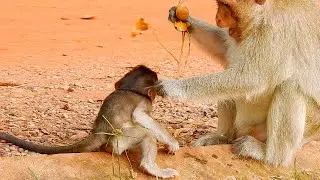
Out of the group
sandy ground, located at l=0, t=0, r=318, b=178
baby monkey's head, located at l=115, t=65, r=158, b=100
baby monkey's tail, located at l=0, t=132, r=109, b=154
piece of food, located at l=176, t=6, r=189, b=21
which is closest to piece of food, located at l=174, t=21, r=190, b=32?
piece of food, located at l=176, t=6, r=189, b=21

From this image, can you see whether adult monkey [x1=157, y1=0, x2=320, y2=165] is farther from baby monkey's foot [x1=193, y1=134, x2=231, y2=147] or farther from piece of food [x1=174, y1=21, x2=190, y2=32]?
piece of food [x1=174, y1=21, x2=190, y2=32]

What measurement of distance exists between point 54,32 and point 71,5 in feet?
7.71

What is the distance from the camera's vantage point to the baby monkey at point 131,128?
Result: 271 inches

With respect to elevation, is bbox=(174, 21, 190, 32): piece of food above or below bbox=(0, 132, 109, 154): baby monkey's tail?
above

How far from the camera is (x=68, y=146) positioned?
7.36 meters

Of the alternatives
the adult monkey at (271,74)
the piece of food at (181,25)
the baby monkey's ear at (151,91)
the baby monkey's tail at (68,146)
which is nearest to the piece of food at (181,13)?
the piece of food at (181,25)

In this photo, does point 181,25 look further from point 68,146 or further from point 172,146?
point 68,146

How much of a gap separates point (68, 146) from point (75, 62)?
6.15m

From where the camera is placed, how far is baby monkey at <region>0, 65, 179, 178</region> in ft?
22.6

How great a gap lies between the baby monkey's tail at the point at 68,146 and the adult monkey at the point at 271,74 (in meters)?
0.75

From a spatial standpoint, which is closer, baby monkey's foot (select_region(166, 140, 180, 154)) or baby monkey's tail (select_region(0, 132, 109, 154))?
baby monkey's tail (select_region(0, 132, 109, 154))

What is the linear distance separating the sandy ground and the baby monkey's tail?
9 cm

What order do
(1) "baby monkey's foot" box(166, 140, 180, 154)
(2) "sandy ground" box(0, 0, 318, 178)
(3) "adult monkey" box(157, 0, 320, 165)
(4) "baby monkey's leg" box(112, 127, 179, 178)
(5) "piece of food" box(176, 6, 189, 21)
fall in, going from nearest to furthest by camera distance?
(4) "baby monkey's leg" box(112, 127, 179, 178)
(1) "baby monkey's foot" box(166, 140, 180, 154)
(3) "adult monkey" box(157, 0, 320, 165)
(5) "piece of food" box(176, 6, 189, 21)
(2) "sandy ground" box(0, 0, 318, 178)

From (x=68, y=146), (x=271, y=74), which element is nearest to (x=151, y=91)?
(x=68, y=146)
